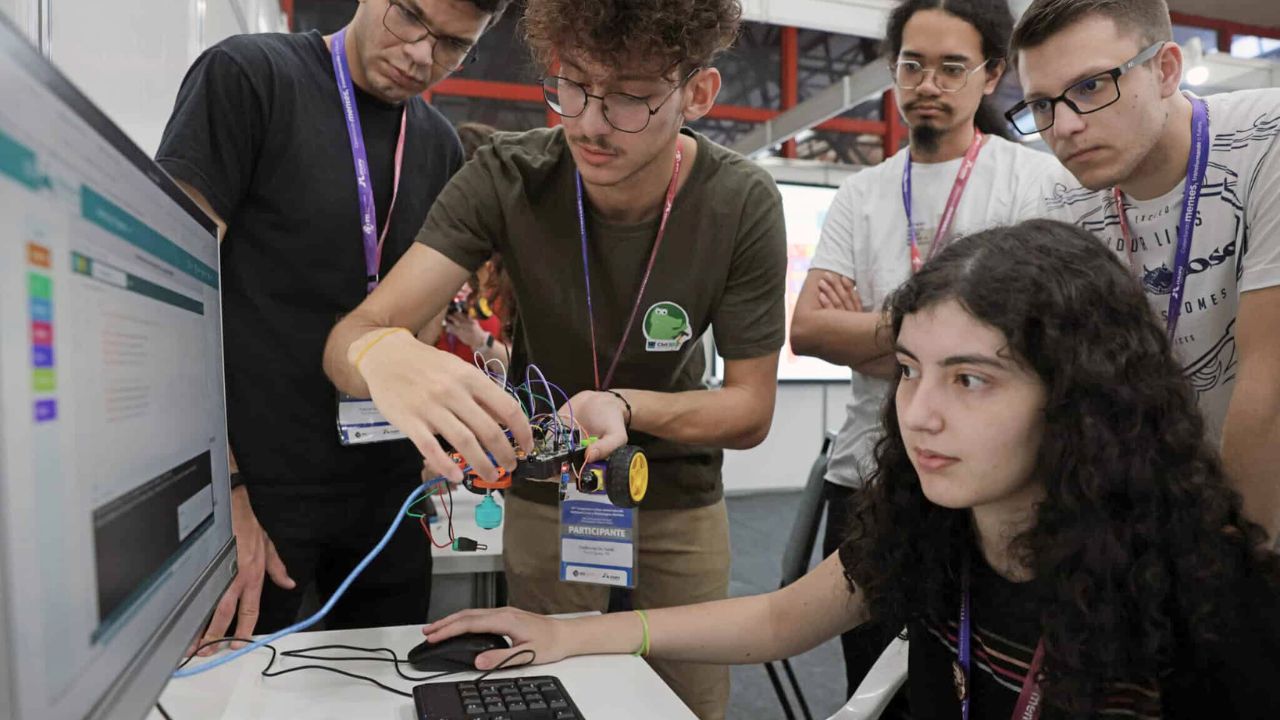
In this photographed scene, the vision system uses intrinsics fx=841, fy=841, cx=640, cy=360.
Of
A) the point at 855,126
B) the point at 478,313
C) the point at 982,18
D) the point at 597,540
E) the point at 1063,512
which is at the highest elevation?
the point at 855,126

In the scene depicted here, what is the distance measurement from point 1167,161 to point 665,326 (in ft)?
2.74

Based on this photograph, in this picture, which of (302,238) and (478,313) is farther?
(478,313)

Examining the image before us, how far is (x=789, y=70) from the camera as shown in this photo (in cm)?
611

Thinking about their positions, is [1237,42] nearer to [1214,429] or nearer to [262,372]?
[1214,429]

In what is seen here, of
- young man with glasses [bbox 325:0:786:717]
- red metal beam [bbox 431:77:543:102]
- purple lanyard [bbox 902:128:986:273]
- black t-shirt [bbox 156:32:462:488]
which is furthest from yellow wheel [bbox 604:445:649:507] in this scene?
red metal beam [bbox 431:77:543:102]

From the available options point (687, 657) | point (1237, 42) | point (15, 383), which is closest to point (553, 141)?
point (687, 657)

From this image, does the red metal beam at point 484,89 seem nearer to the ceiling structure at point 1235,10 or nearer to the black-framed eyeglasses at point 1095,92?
the ceiling structure at point 1235,10

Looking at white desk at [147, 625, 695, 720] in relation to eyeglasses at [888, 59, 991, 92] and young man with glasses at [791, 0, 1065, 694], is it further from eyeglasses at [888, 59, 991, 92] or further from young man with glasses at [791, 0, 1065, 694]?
eyeglasses at [888, 59, 991, 92]

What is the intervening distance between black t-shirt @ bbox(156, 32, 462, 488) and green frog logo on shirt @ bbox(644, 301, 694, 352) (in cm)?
50

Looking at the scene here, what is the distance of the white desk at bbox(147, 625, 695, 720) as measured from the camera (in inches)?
38.4

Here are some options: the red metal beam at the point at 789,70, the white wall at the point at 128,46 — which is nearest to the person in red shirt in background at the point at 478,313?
the white wall at the point at 128,46

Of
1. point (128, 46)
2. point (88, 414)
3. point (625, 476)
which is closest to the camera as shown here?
point (88, 414)

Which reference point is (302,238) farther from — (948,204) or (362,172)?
(948,204)

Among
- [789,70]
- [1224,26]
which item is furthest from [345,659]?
[1224,26]
